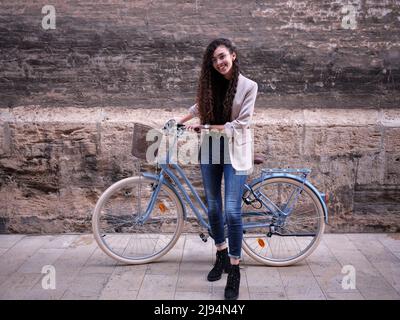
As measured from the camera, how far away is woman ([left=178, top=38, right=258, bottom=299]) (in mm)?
3629

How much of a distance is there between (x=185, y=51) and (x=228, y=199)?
1.96 m

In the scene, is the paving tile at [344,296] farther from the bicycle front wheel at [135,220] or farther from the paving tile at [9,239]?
the paving tile at [9,239]

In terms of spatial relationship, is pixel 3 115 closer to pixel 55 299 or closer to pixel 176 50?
pixel 176 50

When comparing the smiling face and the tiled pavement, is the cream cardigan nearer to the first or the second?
the smiling face

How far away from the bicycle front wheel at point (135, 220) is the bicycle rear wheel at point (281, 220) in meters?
0.65

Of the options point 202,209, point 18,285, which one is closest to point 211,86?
point 202,209

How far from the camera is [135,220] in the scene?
4.28 metres

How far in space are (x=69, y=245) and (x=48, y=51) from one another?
1935 millimetres

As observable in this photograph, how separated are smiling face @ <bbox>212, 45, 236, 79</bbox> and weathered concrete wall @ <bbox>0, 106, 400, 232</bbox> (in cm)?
147

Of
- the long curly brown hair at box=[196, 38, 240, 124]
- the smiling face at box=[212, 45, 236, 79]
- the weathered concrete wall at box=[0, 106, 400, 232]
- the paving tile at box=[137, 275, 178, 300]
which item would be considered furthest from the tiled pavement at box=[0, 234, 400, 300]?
the smiling face at box=[212, 45, 236, 79]

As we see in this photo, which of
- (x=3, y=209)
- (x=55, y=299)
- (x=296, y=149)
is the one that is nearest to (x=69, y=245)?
(x=3, y=209)

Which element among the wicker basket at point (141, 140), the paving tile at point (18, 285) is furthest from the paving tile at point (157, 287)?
the wicker basket at point (141, 140)

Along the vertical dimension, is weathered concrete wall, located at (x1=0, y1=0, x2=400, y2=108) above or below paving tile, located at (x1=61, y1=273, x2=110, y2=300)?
above

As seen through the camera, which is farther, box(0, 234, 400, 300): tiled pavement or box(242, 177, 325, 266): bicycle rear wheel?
box(242, 177, 325, 266): bicycle rear wheel
